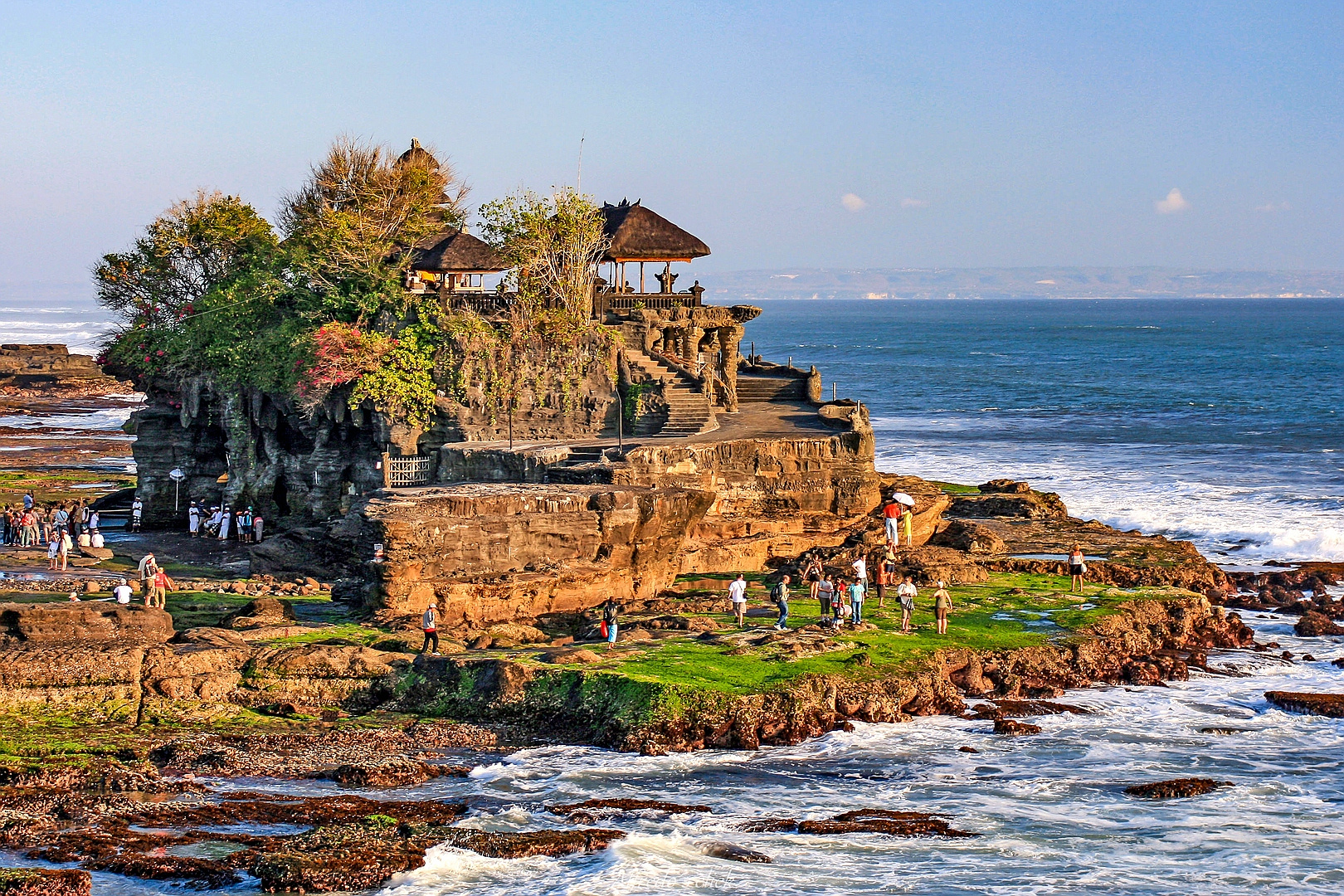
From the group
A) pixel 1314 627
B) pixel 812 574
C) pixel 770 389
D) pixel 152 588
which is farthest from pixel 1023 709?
pixel 770 389

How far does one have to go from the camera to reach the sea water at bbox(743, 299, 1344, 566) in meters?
44.8

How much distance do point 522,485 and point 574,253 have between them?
10.6 m

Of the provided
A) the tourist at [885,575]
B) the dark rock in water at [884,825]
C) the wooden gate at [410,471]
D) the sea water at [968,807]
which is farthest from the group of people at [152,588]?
the tourist at [885,575]

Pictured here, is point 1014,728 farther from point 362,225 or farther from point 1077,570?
point 362,225

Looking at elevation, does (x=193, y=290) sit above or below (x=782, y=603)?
above

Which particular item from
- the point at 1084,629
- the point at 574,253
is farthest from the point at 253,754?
the point at 574,253

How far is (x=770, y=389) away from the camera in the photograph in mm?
45531

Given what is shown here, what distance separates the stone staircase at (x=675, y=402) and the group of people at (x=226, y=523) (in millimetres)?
11039

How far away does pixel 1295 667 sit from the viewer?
27.1m

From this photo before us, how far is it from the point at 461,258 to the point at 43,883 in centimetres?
2527

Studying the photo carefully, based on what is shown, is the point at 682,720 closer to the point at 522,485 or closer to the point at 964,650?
the point at 964,650

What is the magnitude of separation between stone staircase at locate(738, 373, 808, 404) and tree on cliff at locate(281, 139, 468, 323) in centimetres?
1047

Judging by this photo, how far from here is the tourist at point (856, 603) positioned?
87.8 ft

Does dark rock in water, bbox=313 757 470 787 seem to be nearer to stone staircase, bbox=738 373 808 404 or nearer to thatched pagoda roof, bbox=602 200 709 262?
thatched pagoda roof, bbox=602 200 709 262
